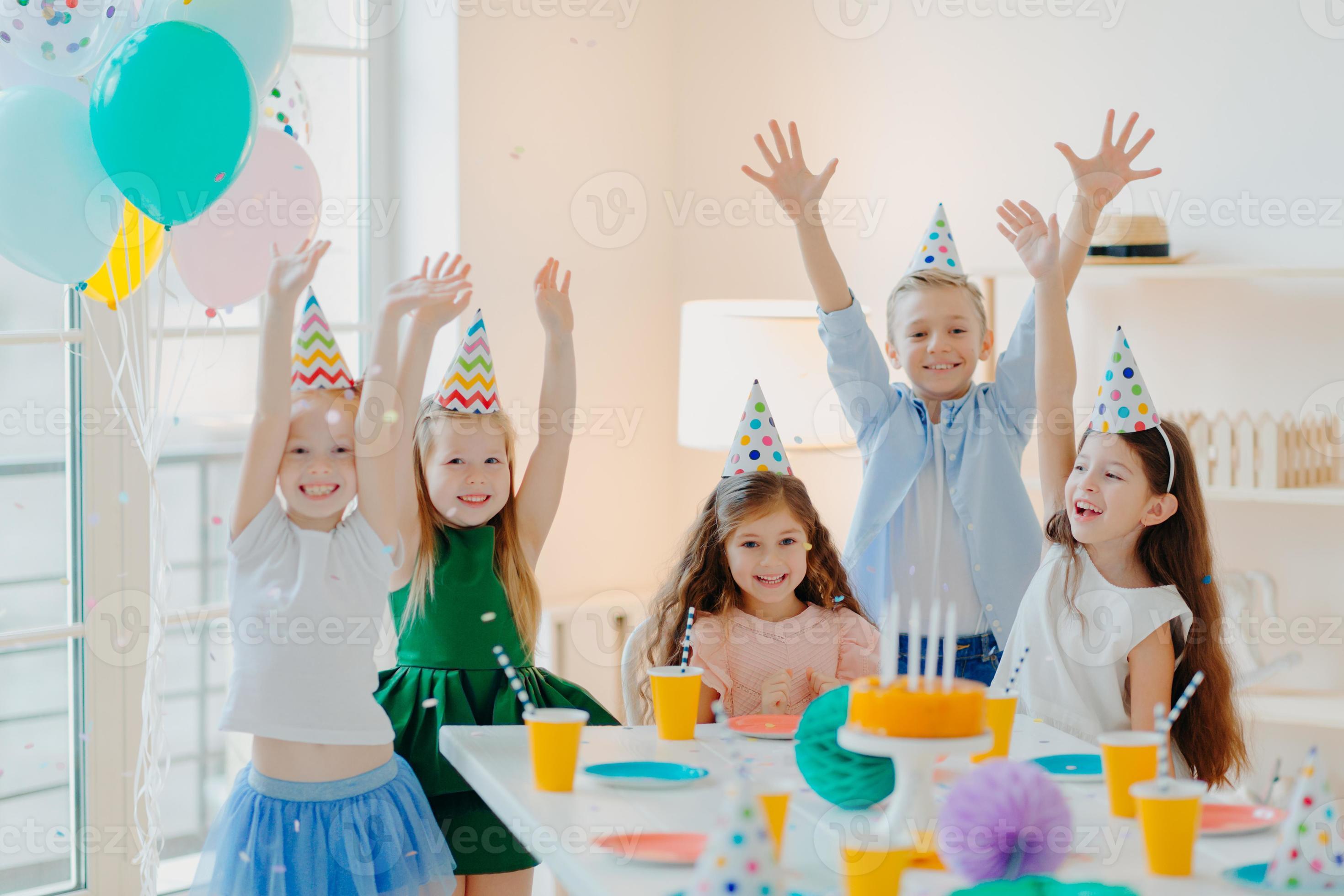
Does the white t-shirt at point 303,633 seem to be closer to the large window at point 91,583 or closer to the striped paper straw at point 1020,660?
the striped paper straw at point 1020,660

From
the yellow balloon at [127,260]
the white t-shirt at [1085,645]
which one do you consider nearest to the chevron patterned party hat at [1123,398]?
the white t-shirt at [1085,645]

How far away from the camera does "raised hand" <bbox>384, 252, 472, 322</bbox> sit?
59.6 inches

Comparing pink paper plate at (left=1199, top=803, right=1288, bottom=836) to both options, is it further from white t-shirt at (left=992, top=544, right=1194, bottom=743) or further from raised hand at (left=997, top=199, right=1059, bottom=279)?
raised hand at (left=997, top=199, right=1059, bottom=279)

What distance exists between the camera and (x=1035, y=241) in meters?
1.88

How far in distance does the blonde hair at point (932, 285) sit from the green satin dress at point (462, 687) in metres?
0.74

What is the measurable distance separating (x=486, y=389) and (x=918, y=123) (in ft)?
4.83

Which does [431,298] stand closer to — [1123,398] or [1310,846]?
[1123,398]

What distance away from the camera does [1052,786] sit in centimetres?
101

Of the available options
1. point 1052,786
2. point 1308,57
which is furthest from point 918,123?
point 1052,786

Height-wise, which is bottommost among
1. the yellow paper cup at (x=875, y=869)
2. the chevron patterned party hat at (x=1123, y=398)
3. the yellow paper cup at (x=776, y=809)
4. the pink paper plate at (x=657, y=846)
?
the pink paper plate at (x=657, y=846)

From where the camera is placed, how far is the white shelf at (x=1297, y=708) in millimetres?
2080

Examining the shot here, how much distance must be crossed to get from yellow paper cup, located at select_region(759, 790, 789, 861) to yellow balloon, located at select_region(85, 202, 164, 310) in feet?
4.05

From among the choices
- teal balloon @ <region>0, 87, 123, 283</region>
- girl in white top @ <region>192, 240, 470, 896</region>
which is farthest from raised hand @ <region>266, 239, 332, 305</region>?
teal balloon @ <region>0, 87, 123, 283</region>

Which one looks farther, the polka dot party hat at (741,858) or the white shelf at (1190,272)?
the white shelf at (1190,272)
